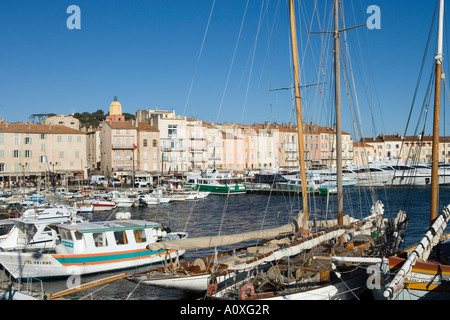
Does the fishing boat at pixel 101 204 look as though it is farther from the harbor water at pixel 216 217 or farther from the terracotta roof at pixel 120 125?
the terracotta roof at pixel 120 125

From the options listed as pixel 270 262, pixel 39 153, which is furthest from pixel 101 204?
pixel 270 262

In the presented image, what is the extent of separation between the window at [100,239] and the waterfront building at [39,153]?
2091 inches

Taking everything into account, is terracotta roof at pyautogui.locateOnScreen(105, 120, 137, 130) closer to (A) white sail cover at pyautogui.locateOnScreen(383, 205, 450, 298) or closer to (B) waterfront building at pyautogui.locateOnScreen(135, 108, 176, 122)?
(B) waterfront building at pyautogui.locateOnScreen(135, 108, 176, 122)

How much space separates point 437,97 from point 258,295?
929 centimetres

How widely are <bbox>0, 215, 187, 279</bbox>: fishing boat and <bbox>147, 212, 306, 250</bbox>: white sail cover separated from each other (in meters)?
4.47

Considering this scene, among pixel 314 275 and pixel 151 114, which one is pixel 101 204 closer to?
pixel 314 275

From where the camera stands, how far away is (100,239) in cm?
2298

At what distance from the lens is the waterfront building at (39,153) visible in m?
75.4

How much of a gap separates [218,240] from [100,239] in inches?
315

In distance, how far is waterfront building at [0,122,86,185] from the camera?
247 feet

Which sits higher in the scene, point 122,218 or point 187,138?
point 187,138
